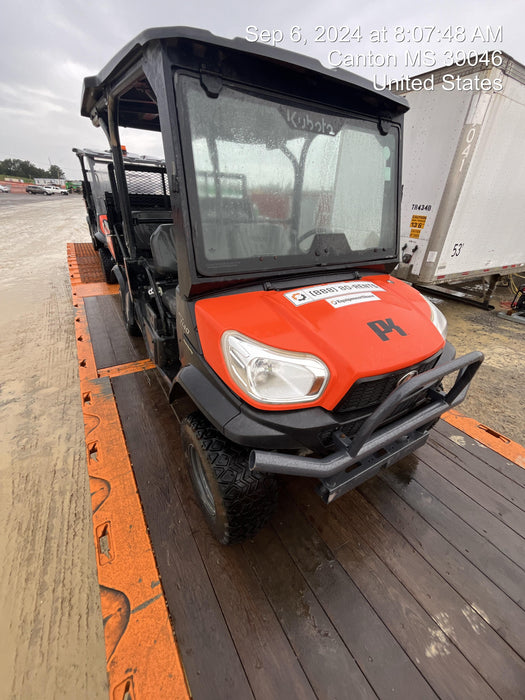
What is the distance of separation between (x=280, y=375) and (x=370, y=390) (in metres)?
0.38

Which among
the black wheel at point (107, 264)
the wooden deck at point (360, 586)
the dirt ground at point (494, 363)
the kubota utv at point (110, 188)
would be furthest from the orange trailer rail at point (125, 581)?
the black wheel at point (107, 264)

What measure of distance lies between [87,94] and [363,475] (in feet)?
9.55

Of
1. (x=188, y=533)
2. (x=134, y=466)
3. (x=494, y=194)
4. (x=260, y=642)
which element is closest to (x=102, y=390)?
(x=134, y=466)

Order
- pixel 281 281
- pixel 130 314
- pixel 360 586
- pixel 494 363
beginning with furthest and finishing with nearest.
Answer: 1. pixel 494 363
2. pixel 130 314
3. pixel 281 281
4. pixel 360 586

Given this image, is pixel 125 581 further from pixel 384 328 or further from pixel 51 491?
pixel 384 328

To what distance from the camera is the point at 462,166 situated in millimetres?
3654

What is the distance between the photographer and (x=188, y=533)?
1.62 meters

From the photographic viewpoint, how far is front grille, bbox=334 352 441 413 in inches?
46.6

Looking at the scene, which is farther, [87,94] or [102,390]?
[102,390]

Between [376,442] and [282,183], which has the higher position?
[282,183]

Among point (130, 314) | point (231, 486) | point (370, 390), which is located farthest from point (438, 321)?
point (130, 314)

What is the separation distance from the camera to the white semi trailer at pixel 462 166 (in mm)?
3471

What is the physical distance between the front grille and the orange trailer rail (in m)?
1.16

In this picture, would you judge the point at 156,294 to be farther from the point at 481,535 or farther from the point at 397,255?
the point at 481,535
